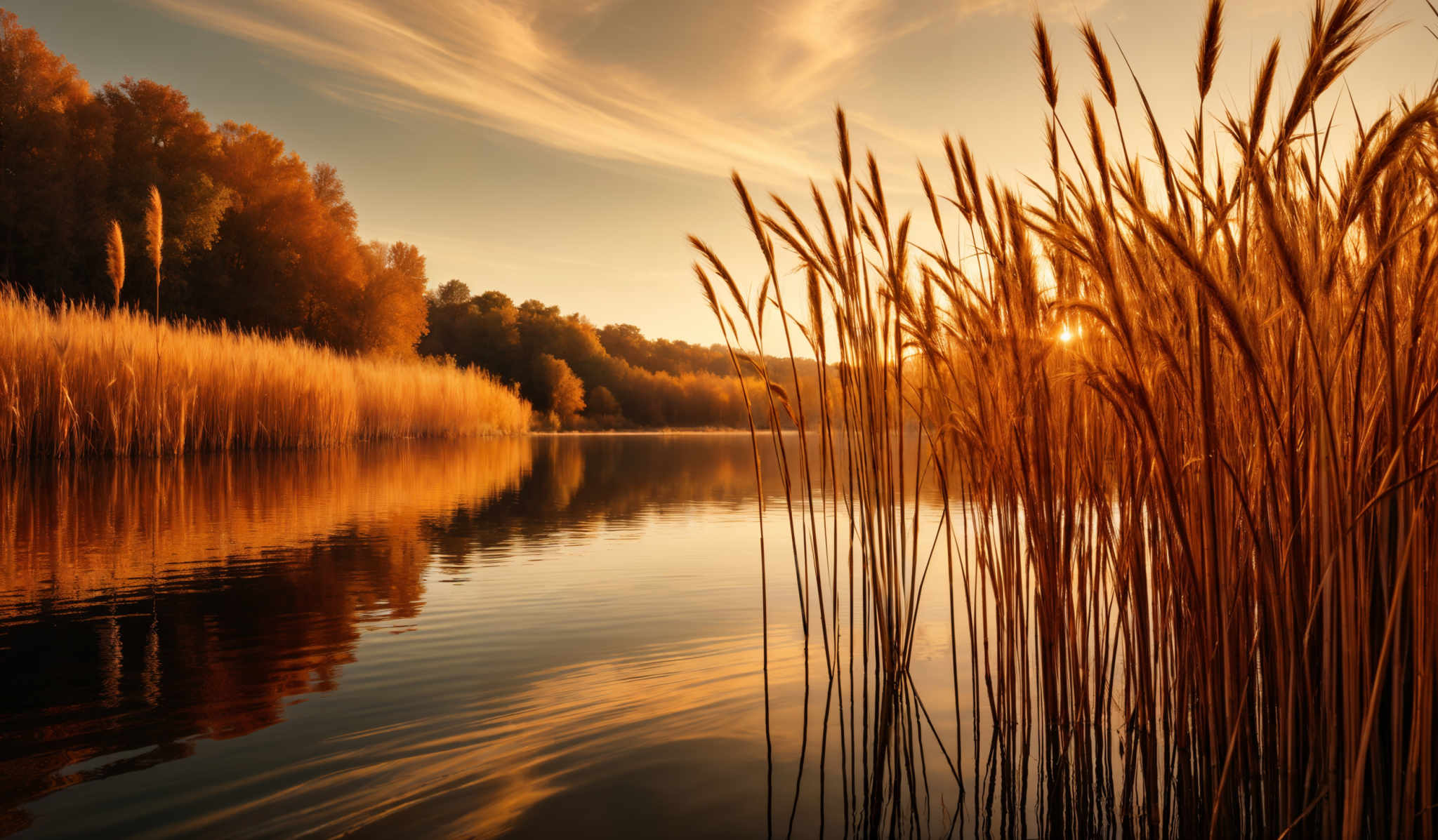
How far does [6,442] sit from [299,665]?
26.6ft

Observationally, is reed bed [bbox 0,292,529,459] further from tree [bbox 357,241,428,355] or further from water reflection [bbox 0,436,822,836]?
tree [bbox 357,241,428,355]

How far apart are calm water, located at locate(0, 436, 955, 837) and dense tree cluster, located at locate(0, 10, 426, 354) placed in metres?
16.7

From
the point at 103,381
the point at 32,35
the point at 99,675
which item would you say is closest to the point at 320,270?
the point at 32,35

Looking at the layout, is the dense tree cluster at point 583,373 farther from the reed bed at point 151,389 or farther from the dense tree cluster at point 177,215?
the reed bed at point 151,389

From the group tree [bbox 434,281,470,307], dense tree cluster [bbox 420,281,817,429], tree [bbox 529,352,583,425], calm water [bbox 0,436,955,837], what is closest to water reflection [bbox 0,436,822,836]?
calm water [bbox 0,436,955,837]

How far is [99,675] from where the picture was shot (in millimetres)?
2193

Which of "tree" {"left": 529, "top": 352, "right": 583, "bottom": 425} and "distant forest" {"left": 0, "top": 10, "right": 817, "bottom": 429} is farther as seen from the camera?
"tree" {"left": 529, "top": 352, "right": 583, "bottom": 425}

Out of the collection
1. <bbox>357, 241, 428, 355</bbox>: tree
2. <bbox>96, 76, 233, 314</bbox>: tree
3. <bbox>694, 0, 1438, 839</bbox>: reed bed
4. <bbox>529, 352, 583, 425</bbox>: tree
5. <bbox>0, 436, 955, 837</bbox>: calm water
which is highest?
<bbox>96, 76, 233, 314</bbox>: tree

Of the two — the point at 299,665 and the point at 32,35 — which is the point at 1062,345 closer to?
the point at 299,665

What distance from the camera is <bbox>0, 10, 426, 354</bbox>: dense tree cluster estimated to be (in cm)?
1972

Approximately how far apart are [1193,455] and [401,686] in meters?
2.06

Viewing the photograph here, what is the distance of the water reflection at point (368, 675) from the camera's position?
1554mm

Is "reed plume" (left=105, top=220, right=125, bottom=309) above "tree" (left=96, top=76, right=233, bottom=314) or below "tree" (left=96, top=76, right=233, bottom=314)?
below

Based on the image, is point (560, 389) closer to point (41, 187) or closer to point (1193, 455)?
point (41, 187)
